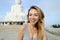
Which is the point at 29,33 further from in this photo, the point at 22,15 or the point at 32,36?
the point at 22,15

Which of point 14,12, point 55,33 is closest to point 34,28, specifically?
point 55,33

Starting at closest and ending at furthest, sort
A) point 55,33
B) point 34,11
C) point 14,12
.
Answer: point 34,11, point 55,33, point 14,12

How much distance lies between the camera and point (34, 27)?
2125mm

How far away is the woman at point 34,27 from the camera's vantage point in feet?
6.72

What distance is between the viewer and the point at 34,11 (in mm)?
2061

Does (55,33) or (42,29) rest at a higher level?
(42,29)

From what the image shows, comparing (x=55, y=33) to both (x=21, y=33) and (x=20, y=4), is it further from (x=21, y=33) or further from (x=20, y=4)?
(x=20, y=4)

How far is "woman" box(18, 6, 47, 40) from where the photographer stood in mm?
2049

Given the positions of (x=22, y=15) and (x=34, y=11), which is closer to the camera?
(x=34, y=11)

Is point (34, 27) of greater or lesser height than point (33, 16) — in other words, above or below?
below

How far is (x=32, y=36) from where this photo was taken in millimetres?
2072

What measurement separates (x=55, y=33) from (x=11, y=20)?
2590 centimetres

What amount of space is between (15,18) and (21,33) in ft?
120

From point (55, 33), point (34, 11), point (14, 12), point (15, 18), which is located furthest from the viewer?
point (14, 12)
